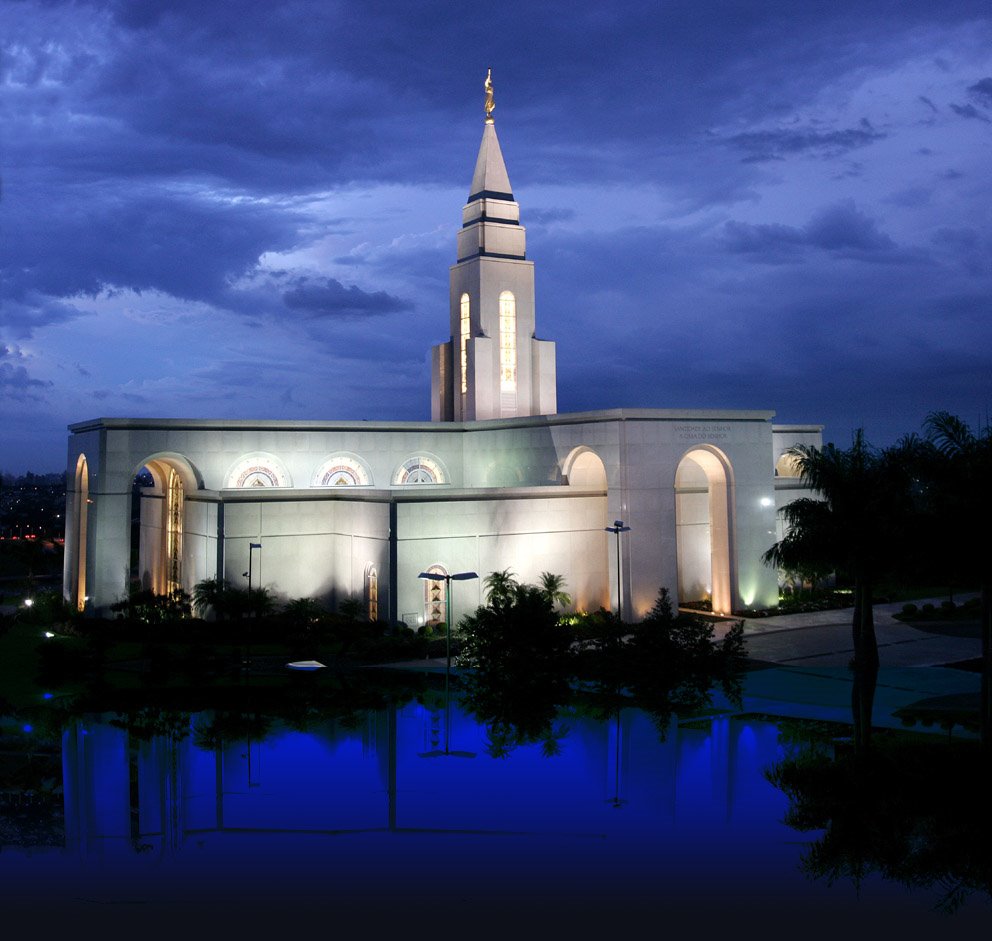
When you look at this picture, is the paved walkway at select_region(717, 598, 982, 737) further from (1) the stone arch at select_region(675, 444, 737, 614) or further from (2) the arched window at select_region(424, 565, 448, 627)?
(2) the arched window at select_region(424, 565, 448, 627)

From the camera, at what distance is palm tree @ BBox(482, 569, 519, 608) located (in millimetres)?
30581

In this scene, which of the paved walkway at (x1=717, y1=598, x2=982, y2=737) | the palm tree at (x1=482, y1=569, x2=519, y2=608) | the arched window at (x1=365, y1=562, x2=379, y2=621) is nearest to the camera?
the paved walkway at (x1=717, y1=598, x2=982, y2=737)

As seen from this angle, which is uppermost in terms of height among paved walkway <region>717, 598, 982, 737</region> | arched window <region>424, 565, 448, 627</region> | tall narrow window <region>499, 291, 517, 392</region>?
tall narrow window <region>499, 291, 517, 392</region>

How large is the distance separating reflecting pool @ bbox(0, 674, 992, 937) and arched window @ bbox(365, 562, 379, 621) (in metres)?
11.8

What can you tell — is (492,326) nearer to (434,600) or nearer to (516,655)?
(434,600)

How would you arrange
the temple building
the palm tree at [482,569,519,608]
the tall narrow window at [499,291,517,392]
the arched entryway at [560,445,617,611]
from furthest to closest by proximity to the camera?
1. the tall narrow window at [499,291,517,392]
2. the arched entryway at [560,445,617,611]
3. the temple building
4. the palm tree at [482,569,519,608]

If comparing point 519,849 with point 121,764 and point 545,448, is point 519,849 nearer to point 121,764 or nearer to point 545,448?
point 121,764

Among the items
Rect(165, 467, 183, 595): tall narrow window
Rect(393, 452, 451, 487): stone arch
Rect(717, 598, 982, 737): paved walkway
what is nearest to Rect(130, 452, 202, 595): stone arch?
Rect(165, 467, 183, 595): tall narrow window

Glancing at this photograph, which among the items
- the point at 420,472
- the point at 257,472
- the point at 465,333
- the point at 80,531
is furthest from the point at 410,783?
the point at 465,333

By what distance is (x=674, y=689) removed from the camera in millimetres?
24094

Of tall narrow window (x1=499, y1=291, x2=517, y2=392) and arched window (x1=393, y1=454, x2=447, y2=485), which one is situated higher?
tall narrow window (x1=499, y1=291, x2=517, y2=392)

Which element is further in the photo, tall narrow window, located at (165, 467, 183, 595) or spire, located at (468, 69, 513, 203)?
spire, located at (468, 69, 513, 203)

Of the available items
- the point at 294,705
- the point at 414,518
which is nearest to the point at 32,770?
the point at 294,705

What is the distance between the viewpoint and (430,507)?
3284cm
